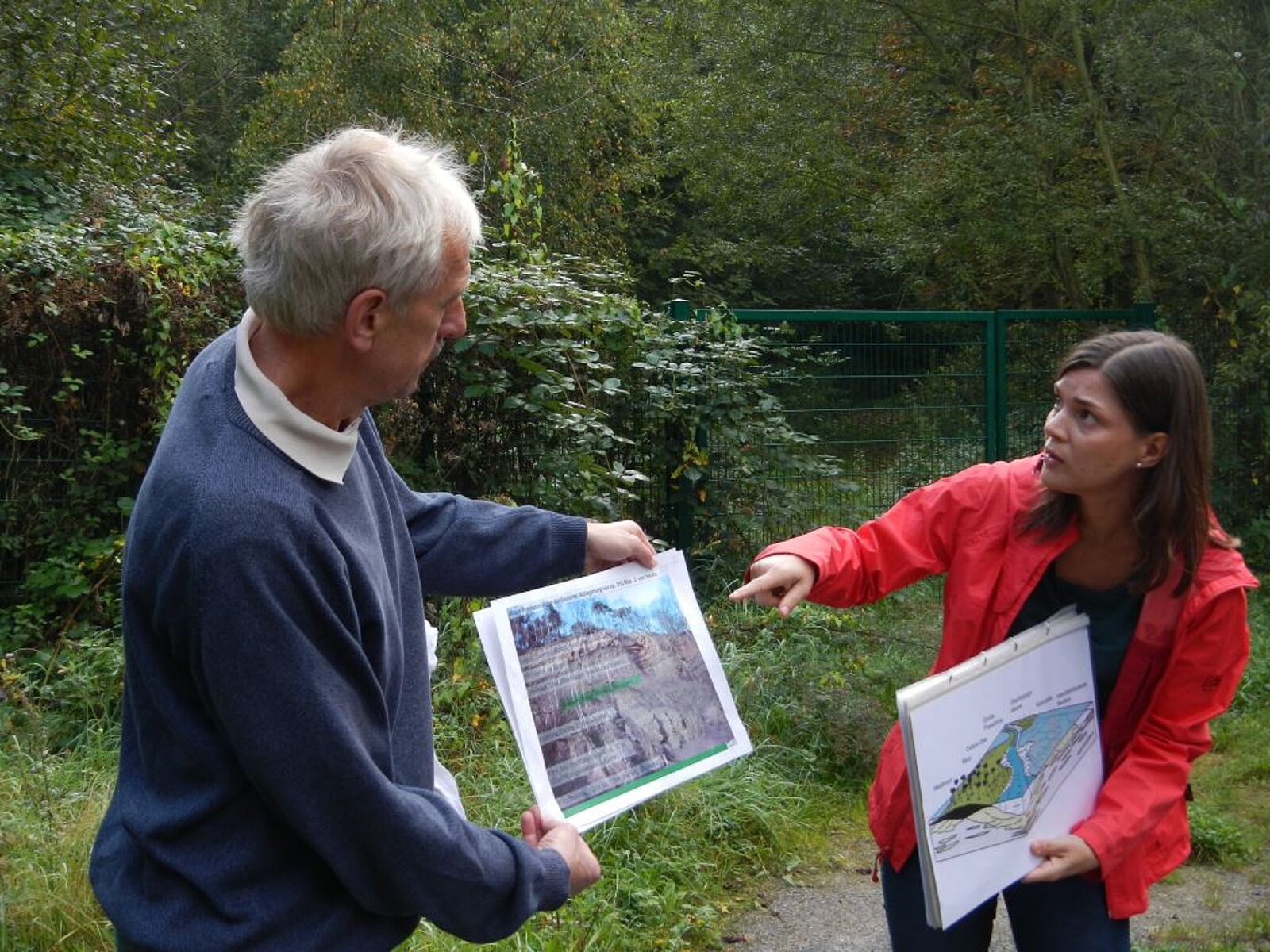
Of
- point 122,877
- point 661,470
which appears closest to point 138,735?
point 122,877

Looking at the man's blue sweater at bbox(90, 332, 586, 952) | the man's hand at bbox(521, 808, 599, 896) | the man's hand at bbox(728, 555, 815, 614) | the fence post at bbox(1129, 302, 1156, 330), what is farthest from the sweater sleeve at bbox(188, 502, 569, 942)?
the fence post at bbox(1129, 302, 1156, 330)

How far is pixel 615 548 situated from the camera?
2289mm

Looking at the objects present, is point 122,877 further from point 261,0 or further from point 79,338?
point 261,0

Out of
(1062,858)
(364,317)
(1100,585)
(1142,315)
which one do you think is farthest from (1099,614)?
(1142,315)

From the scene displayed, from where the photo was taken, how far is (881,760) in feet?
8.17

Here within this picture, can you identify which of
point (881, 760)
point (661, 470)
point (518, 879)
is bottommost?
point (661, 470)

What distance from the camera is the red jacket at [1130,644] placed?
2.24 m

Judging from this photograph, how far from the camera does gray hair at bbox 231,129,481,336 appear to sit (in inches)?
62.6

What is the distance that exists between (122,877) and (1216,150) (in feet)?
34.6

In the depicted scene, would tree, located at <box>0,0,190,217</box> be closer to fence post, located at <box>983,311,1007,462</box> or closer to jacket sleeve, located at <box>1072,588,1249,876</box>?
fence post, located at <box>983,311,1007,462</box>

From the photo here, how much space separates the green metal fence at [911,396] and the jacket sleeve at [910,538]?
453 centimetres

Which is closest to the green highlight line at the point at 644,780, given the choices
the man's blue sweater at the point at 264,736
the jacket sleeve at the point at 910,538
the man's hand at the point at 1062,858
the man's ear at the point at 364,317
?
the man's blue sweater at the point at 264,736

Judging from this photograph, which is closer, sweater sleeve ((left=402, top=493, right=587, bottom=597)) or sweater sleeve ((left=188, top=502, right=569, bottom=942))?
sweater sleeve ((left=188, top=502, right=569, bottom=942))

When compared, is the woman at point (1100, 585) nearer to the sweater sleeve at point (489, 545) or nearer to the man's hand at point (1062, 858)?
the man's hand at point (1062, 858)
